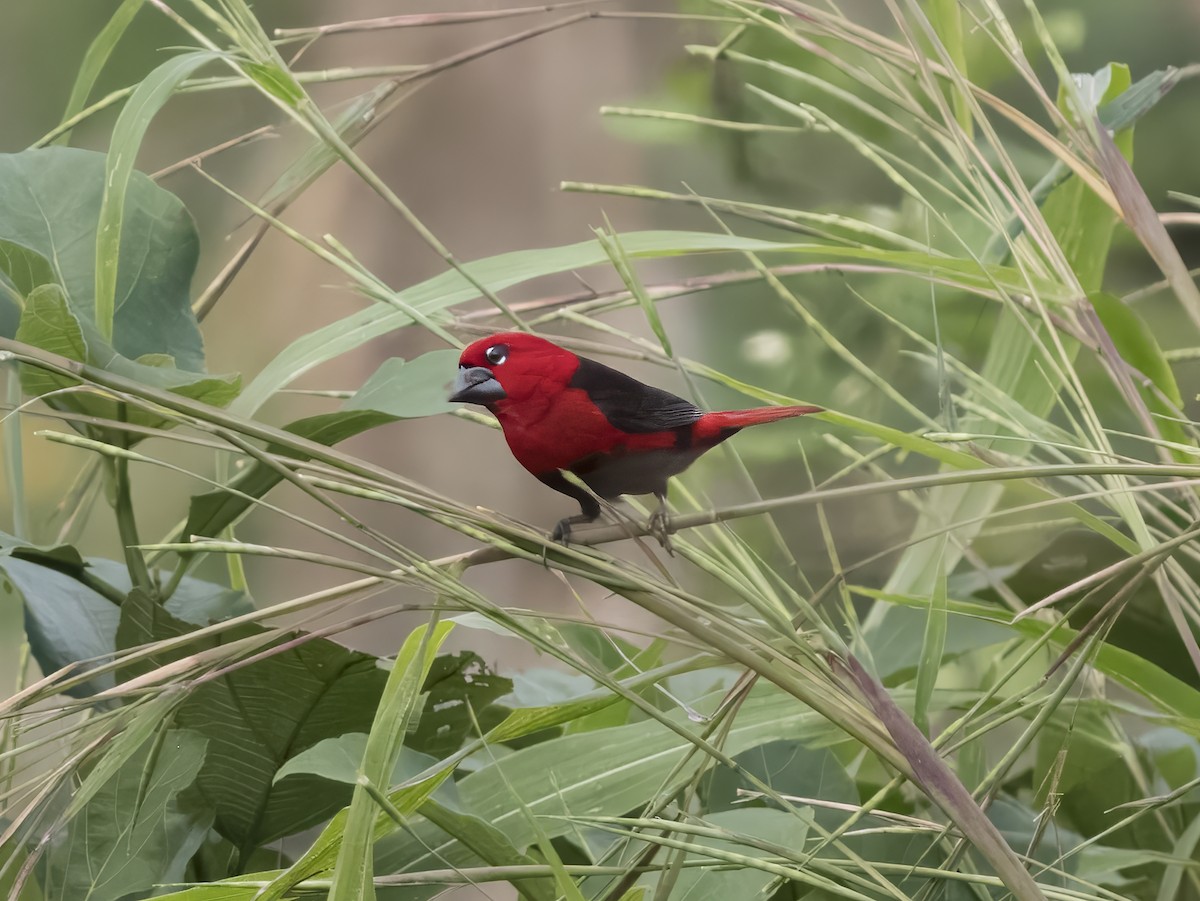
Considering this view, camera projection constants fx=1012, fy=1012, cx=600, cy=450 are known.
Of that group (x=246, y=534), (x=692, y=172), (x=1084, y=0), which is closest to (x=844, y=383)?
(x=692, y=172)

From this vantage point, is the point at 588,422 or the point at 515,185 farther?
the point at 515,185

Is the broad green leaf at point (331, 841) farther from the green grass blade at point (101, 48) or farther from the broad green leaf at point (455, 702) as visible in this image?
the green grass blade at point (101, 48)

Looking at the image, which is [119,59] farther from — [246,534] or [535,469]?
[535,469]

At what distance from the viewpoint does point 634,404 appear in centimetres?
32

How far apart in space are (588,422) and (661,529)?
0.18ft

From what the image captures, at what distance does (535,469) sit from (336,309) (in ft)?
2.34

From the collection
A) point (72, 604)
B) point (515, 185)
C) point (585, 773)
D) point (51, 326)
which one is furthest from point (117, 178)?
point (515, 185)

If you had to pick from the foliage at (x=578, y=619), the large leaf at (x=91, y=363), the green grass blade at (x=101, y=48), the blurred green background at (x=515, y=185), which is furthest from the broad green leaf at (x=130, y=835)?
the blurred green background at (x=515, y=185)

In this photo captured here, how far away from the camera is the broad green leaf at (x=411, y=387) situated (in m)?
0.34

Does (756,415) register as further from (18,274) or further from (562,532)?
(18,274)

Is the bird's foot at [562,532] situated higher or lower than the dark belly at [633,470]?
lower

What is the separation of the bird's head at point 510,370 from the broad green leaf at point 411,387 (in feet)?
0.05

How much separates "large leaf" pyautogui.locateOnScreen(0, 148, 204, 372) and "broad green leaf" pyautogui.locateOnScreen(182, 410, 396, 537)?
0.21 feet

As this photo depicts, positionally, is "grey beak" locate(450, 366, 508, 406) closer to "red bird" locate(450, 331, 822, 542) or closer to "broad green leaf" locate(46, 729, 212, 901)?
"red bird" locate(450, 331, 822, 542)
